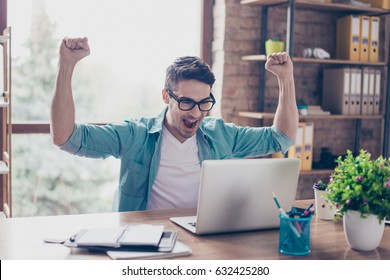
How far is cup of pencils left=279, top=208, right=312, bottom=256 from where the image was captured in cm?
155

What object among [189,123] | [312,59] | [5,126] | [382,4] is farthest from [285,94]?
[382,4]

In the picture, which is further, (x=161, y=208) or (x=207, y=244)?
(x=161, y=208)

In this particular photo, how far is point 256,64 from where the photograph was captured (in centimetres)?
387

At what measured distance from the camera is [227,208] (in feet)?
5.54

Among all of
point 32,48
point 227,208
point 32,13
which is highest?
point 32,13

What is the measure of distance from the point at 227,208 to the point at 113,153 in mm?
714

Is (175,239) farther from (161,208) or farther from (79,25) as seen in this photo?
(79,25)

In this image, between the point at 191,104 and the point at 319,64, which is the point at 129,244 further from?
the point at 319,64

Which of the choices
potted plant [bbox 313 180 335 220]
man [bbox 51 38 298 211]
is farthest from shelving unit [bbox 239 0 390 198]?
potted plant [bbox 313 180 335 220]

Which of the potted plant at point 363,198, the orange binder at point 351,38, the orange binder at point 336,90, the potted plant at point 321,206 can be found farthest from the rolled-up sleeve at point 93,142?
the orange binder at point 351,38

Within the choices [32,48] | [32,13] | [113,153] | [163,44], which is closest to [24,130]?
[32,48]

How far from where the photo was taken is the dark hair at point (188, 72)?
2.20m

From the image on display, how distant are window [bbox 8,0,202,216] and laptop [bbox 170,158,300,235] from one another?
1.92 metres

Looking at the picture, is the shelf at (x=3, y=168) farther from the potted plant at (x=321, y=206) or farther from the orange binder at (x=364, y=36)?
the orange binder at (x=364, y=36)
